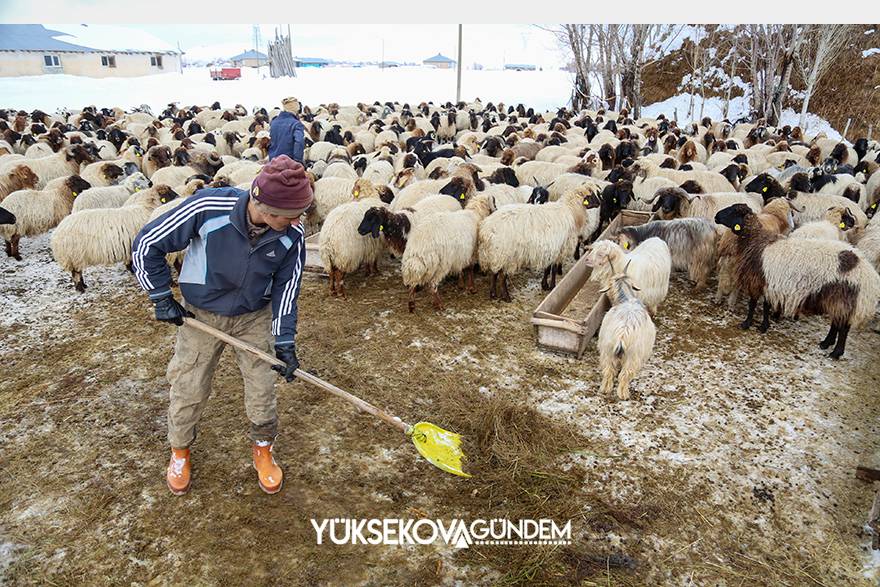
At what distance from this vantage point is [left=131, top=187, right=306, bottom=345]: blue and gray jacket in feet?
8.41

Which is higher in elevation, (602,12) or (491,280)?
(602,12)

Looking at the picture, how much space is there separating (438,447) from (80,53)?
50253mm

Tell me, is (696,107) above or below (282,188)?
above

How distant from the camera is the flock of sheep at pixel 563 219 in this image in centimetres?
479

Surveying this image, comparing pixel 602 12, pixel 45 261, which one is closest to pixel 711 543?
pixel 602 12

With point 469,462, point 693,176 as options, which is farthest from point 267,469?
point 693,176

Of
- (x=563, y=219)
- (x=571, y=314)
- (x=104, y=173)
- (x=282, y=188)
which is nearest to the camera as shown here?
(x=282, y=188)

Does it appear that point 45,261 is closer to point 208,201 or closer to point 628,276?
point 208,201

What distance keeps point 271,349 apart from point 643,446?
2.61 m

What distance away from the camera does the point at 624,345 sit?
13.3 ft

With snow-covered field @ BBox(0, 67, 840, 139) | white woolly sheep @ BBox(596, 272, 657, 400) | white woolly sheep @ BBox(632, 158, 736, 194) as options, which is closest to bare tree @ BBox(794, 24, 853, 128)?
snow-covered field @ BBox(0, 67, 840, 139)

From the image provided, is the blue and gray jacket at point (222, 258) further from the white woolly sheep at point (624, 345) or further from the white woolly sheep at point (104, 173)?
the white woolly sheep at point (104, 173)

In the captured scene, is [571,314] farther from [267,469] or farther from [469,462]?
[267,469]

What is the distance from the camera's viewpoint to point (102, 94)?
104ft
